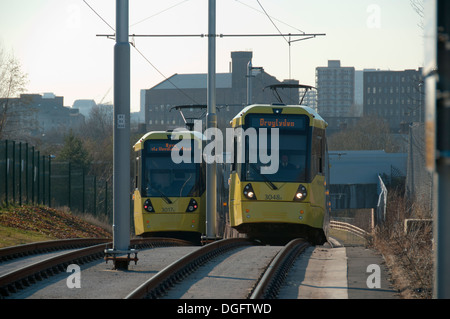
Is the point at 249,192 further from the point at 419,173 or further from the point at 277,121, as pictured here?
the point at 419,173

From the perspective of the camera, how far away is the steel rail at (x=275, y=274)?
370 inches

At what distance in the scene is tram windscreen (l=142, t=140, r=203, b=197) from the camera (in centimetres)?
2383

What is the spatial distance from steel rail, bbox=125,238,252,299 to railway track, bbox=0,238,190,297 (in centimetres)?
150

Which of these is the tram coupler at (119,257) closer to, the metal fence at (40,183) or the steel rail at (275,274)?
the steel rail at (275,274)

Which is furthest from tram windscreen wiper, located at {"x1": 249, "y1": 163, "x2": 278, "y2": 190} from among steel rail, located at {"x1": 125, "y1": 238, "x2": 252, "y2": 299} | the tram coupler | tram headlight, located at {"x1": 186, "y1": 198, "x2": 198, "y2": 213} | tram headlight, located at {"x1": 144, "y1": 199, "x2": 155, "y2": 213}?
the tram coupler

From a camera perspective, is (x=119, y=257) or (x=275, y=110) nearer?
(x=119, y=257)

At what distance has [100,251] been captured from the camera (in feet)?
48.5

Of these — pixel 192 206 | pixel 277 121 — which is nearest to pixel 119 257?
pixel 277 121

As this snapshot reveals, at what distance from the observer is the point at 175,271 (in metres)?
11.5

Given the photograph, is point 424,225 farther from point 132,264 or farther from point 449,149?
point 449,149

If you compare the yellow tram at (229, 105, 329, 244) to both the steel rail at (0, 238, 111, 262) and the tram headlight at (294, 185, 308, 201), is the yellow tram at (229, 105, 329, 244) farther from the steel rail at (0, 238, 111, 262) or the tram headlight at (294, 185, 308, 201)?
the steel rail at (0, 238, 111, 262)

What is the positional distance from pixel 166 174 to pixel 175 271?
41.4 ft
